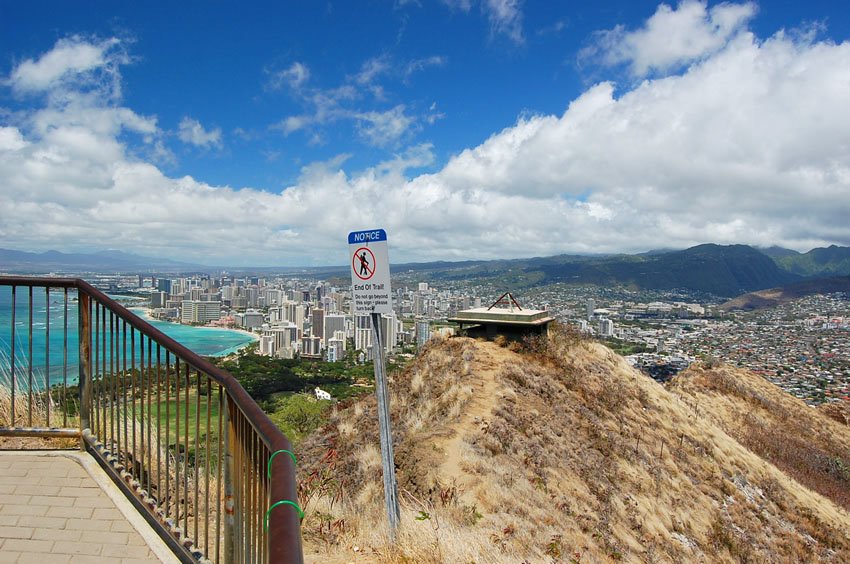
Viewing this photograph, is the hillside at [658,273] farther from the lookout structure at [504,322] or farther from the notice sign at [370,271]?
the notice sign at [370,271]

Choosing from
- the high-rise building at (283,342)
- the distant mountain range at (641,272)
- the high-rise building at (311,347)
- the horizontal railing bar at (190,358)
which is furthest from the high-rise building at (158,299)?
the distant mountain range at (641,272)

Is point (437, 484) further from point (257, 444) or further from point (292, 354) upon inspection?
point (292, 354)

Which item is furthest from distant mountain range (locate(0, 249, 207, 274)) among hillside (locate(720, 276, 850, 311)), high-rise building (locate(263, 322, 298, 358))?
hillside (locate(720, 276, 850, 311))

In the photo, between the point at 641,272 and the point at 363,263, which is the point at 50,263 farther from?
the point at 641,272

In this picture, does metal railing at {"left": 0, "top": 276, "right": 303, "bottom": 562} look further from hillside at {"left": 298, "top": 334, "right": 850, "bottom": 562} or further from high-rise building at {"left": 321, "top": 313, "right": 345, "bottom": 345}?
high-rise building at {"left": 321, "top": 313, "right": 345, "bottom": 345}

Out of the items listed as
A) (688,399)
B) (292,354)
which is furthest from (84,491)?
(292,354)

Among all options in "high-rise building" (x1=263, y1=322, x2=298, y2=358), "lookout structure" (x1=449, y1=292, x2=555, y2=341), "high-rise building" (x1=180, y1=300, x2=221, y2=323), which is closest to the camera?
"lookout structure" (x1=449, y1=292, x2=555, y2=341)

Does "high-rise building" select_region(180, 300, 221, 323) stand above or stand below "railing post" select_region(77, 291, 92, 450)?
below
